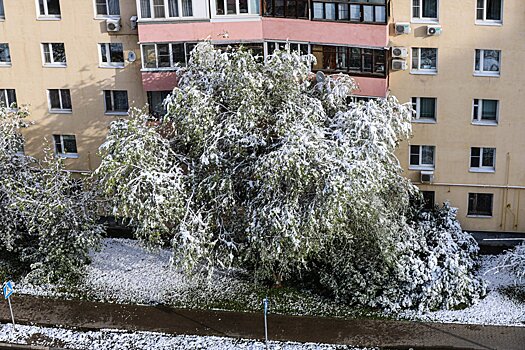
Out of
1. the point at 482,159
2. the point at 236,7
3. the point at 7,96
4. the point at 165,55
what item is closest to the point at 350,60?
the point at 236,7

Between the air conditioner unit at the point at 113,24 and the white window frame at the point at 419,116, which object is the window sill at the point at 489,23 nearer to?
the white window frame at the point at 419,116

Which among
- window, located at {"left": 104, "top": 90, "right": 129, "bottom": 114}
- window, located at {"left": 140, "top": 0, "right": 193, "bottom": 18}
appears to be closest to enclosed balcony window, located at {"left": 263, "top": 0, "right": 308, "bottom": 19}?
window, located at {"left": 140, "top": 0, "right": 193, "bottom": 18}

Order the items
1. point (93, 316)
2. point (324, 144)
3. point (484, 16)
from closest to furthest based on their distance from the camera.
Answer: point (324, 144) → point (93, 316) → point (484, 16)

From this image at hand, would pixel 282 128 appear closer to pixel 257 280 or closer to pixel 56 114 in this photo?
pixel 257 280

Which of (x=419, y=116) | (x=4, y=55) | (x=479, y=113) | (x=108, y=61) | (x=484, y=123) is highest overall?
(x=4, y=55)

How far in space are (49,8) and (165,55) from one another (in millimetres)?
5724

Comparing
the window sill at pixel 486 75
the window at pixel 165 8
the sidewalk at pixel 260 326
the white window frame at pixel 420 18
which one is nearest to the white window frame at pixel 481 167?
the window sill at pixel 486 75

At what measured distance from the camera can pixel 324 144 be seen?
79.9 ft

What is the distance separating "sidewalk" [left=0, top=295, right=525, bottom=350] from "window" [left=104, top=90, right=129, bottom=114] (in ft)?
29.4

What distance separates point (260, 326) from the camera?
87.1ft

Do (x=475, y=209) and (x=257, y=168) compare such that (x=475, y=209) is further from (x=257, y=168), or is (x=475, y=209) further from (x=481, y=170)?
(x=257, y=168)

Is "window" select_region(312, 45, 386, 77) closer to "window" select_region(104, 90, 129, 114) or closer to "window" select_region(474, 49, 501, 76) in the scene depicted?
"window" select_region(474, 49, 501, 76)

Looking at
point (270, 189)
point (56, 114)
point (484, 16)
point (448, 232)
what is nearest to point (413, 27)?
point (484, 16)

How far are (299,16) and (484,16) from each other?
23.3ft
